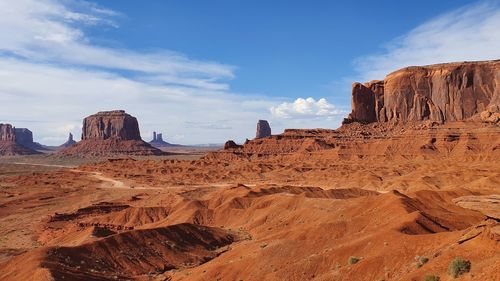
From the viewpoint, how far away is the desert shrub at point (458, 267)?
601 inches

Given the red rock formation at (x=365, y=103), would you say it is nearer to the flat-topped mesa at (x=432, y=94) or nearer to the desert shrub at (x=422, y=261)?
the flat-topped mesa at (x=432, y=94)

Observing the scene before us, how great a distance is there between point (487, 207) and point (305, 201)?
3111cm

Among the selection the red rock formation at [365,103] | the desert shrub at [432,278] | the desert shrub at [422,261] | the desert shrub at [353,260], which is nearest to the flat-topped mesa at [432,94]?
the red rock formation at [365,103]

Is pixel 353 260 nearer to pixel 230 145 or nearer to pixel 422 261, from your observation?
pixel 422 261

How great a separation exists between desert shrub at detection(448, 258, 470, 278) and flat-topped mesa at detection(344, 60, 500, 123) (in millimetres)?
113534

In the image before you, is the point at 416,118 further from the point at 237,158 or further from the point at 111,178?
the point at 111,178

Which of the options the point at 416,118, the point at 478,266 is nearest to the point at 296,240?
the point at 478,266

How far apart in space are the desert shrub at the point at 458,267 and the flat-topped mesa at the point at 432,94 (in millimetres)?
113534

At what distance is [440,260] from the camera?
56.3 ft

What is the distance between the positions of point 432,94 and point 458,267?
125 metres

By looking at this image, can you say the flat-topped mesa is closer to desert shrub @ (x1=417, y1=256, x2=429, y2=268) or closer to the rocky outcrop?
the rocky outcrop

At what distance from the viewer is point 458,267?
50.4 feet

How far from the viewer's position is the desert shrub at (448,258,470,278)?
15266 millimetres

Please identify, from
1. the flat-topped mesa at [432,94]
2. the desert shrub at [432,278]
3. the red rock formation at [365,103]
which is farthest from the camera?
the red rock formation at [365,103]
